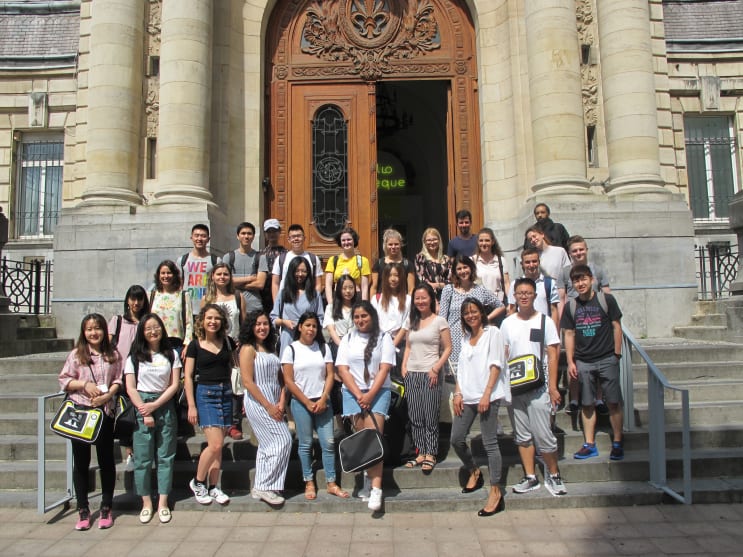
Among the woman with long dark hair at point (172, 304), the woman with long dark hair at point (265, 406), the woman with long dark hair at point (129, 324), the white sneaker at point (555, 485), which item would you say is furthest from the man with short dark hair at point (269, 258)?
the white sneaker at point (555, 485)

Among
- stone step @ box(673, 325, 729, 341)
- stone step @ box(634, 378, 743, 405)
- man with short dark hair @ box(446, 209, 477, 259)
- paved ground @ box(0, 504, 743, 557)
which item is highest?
man with short dark hair @ box(446, 209, 477, 259)

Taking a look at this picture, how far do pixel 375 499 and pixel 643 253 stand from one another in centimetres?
716

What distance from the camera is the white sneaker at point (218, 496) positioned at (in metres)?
5.64

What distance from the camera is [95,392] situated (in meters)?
5.56

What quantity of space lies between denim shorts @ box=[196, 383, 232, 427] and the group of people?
0.01m

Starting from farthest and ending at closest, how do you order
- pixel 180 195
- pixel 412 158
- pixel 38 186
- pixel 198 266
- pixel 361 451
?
pixel 412 158, pixel 38 186, pixel 180 195, pixel 198 266, pixel 361 451

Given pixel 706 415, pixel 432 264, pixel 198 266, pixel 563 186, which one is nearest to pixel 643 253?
pixel 563 186

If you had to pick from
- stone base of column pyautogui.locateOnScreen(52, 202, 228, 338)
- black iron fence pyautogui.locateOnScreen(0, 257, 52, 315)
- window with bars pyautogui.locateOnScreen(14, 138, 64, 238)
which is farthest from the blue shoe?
window with bars pyautogui.locateOnScreen(14, 138, 64, 238)

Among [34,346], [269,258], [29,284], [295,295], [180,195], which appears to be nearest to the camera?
[295,295]

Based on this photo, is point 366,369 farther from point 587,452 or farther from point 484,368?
point 587,452

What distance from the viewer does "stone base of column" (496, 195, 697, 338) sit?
10.3 m

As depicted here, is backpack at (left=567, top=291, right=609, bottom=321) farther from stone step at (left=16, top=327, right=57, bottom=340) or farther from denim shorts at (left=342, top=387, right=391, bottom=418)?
stone step at (left=16, top=327, right=57, bottom=340)

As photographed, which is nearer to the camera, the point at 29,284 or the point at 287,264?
the point at 287,264

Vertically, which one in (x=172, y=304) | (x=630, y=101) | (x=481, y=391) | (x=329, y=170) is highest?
(x=630, y=101)
